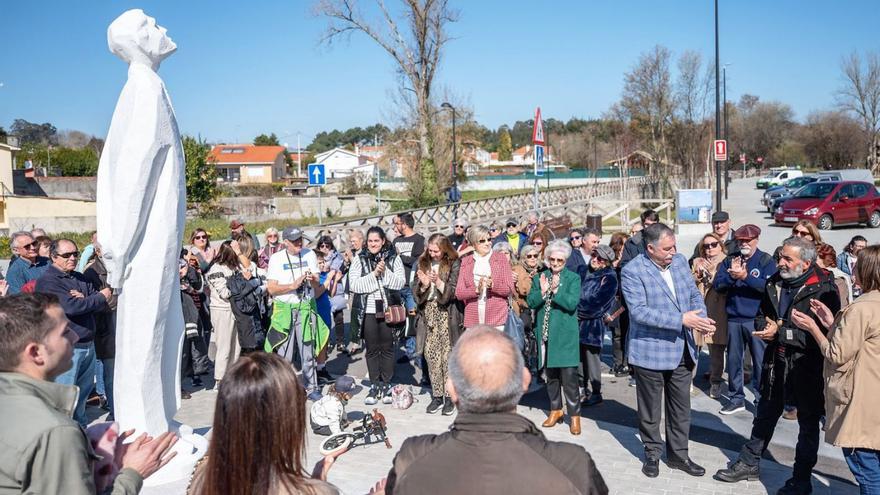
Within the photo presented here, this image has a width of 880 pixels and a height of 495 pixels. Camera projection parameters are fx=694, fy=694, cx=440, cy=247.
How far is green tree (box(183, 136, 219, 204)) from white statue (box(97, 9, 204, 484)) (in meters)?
34.3

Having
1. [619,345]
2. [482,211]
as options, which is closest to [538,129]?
[619,345]

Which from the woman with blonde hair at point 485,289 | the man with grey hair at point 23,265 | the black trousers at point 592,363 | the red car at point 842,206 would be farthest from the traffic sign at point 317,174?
the red car at point 842,206

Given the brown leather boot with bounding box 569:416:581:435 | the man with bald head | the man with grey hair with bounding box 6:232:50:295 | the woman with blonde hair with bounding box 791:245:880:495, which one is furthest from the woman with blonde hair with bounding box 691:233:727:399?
the man with grey hair with bounding box 6:232:50:295

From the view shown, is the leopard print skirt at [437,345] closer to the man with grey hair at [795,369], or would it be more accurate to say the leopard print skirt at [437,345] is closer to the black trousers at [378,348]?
the black trousers at [378,348]

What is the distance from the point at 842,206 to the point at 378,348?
21.8 m

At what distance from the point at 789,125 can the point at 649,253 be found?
88.5 m

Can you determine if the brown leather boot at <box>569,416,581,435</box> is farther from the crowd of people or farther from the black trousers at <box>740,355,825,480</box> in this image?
the black trousers at <box>740,355,825,480</box>

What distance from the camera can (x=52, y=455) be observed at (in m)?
2.12

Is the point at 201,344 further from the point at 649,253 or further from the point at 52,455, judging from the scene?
the point at 52,455

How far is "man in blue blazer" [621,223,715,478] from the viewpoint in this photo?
543 centimetres

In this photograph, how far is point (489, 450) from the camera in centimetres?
224

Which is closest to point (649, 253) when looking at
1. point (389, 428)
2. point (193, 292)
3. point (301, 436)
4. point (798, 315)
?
point (798, 315)

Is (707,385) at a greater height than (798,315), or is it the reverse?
(798,315)

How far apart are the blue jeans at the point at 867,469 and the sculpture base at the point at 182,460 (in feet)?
13.2
